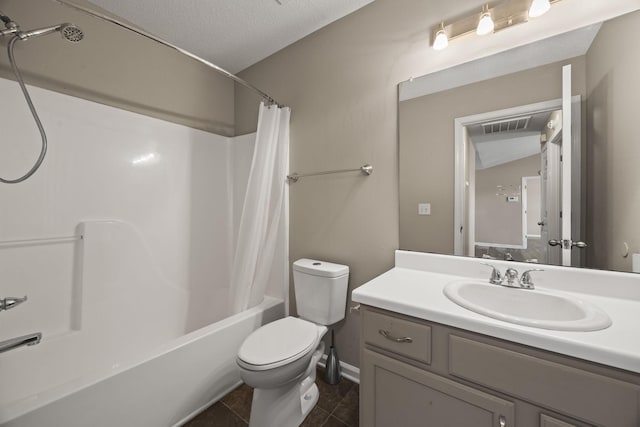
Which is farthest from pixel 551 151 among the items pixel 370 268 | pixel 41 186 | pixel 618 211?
pixel 41 186

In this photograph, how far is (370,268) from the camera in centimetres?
160

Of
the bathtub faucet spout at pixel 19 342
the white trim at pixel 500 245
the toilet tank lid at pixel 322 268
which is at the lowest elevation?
the bathtub faucet spout at pixel 19 342

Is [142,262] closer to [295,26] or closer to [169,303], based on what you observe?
[169,303]

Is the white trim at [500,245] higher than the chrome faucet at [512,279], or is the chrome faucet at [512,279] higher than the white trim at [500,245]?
the white trim at [500,245]

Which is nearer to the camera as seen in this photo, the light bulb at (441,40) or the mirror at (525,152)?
the mirror at (525,152)

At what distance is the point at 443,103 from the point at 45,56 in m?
2.25

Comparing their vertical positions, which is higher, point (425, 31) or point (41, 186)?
point (425, 31)

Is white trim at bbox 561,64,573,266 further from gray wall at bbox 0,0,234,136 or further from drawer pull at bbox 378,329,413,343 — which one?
gray wall at bbox 0,0,234,136

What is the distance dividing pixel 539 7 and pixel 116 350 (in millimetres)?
2889

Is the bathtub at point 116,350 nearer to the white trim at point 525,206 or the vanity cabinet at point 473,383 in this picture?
the vanity cabinet at point 473,383

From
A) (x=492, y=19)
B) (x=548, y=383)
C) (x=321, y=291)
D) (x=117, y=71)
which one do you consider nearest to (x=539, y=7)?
(x=492, y=19)

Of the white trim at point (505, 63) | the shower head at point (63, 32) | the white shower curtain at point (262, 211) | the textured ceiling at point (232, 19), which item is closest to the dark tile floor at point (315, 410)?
the white shower curtain at point (262, 211)

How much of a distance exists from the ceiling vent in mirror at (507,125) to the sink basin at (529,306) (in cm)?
74

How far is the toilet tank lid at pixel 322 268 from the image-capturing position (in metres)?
1.57
